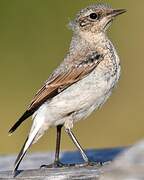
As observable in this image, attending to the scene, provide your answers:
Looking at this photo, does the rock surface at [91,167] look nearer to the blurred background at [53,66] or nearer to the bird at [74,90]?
the bird at [74,90]

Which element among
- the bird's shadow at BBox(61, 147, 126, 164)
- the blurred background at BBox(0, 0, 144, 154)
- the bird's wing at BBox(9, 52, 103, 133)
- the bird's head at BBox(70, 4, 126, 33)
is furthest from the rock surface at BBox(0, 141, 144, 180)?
the blurred background at BBox(0, 0, 144, 154)

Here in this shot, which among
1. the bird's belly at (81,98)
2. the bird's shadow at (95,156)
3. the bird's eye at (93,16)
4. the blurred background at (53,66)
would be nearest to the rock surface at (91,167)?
the bird's shadow at (95,156)

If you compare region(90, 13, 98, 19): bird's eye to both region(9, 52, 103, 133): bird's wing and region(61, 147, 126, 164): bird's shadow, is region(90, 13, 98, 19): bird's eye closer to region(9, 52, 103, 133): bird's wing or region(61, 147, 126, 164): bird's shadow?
region(9, 52, 103, 133): bird's wing

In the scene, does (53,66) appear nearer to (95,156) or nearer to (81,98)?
(95,156)

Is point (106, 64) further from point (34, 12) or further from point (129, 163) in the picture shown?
point (34, 12)

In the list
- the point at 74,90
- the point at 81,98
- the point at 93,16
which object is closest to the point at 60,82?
the point at 74,90

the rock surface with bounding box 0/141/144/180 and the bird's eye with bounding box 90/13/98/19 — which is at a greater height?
the bird's eye with bounding box 90/13/98/19

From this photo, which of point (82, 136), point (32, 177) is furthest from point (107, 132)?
point (32, 177)
